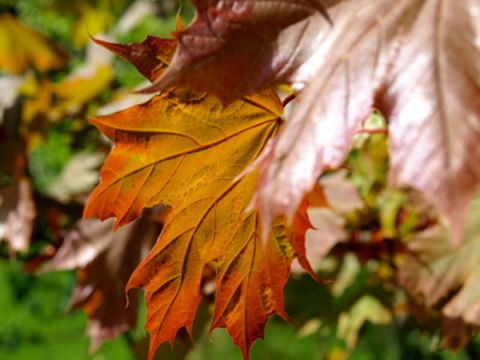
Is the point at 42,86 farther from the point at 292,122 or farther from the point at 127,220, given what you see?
the point at 292,122

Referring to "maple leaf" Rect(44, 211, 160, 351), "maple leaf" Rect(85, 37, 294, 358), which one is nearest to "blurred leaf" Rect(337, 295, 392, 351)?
"maple leaf" Rect(44, 211, 160, 351)

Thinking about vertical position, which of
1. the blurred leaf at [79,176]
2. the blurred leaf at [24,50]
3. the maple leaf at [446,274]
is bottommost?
the maple leaf at [446,274]

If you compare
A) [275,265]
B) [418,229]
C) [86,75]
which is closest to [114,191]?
[275,265]

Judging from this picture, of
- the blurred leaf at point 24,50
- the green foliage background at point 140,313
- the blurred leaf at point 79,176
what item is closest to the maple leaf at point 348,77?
the green foliage background at point 140,313

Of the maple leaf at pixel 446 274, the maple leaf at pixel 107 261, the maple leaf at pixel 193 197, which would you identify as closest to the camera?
the maple leaf at pixel 193 197

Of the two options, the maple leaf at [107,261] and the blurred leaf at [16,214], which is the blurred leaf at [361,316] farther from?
the blurred leaf at [16,214]

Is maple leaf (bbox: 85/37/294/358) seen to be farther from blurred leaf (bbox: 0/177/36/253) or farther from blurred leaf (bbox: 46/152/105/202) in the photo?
blurred leaf (bbox: 46/152/105/202)
